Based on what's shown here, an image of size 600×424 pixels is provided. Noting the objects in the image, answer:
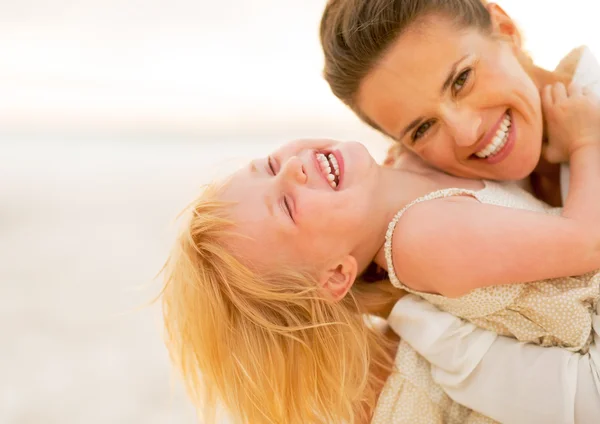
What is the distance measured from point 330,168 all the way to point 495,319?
18.1 inches

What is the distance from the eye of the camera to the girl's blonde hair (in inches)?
51.8

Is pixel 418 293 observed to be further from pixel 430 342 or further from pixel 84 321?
pixel 84 321

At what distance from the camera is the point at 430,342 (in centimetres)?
131

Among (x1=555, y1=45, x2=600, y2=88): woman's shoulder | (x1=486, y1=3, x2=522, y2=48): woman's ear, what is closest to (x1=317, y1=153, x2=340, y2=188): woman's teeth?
(x1=486, y1=3, x2=522, y2=48): woman's ear

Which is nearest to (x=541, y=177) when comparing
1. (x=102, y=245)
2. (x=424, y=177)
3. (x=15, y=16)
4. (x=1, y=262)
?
(x=424, y=177)

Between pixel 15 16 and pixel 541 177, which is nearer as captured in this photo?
pixel 541 177

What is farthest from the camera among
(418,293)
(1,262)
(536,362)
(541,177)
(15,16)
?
(15,16)

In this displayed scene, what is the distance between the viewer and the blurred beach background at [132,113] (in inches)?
103

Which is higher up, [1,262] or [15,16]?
[15,16]

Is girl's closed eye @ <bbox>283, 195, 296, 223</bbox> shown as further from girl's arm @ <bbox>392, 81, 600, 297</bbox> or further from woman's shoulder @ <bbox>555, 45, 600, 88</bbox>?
woman's shoulder @ <bbox>555, 45, 600, 88</bbox>

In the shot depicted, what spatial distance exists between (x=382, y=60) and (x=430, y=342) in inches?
23.5

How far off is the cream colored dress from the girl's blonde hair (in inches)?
3.1

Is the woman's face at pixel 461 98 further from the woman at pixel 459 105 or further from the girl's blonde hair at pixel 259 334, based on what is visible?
the girl's blonde hair at pixel 259 334

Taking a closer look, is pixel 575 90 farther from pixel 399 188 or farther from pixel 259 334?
pixel 259 334
